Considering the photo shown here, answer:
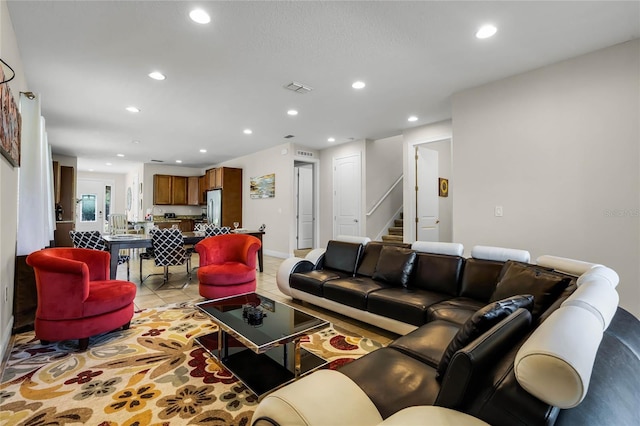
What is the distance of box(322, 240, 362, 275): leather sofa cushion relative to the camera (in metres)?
3.57

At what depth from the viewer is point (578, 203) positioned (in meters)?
3.05

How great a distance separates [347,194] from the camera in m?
6.74

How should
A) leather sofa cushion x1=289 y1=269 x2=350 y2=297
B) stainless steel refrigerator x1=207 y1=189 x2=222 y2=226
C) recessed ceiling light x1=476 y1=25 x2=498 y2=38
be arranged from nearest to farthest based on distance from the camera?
recessed ceiling light x1=476 y1=25 x2=498 y2=38 → leather sofa cushion x1=289 y1=269 x2=350 y2=297 → stainless steel refrigerator x1=207 y1=189 x2=222 y2=226

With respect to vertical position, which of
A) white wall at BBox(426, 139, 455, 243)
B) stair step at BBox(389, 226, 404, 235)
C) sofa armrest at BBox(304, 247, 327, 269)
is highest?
white wall at BBox(426, 139, 455, 243)

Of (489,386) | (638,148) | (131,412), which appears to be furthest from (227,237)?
(638,148)

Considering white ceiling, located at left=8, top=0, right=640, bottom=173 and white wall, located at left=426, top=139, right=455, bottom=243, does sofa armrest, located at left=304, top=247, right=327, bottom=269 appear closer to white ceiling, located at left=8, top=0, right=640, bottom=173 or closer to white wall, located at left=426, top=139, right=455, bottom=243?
white ceiling, located at left=8, top=0, right=640, bottom=173

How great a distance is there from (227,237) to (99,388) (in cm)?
240

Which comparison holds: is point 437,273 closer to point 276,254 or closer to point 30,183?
point 30,183

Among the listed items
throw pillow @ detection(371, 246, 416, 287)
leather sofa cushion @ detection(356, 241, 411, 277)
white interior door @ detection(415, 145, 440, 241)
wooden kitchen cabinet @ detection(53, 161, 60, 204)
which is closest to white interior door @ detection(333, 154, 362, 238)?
white interior door @ detection(415, 145, 440, 241)

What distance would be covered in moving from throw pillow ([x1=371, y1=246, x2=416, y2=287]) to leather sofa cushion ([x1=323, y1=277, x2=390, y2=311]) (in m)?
0.09

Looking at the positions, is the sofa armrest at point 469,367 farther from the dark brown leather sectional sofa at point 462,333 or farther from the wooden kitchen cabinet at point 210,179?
the wooden kitchen cabinet at point 210,179

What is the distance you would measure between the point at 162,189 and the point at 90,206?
460 cm

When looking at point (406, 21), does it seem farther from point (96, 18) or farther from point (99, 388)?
point (99, 388)

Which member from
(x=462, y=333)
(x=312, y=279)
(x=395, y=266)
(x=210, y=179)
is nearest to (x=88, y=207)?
(x=210, y=179)
